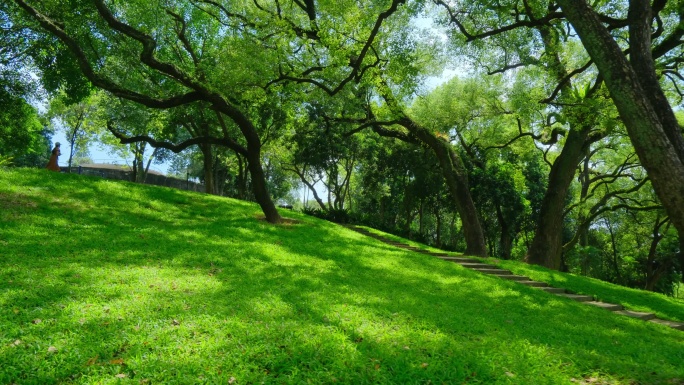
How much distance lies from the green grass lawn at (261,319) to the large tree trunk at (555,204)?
4796 mm

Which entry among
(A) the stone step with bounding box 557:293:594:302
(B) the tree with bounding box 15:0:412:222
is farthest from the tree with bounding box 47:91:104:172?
(A) the stone step with bounding box 557:293:594:302

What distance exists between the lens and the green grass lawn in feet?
12.5

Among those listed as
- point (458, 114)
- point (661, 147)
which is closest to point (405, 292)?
point (661, 147)

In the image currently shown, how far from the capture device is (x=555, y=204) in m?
14.9

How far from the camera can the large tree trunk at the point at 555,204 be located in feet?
48.4

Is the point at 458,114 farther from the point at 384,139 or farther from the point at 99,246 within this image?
the point at 99,246

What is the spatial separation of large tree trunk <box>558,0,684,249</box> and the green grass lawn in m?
2.26

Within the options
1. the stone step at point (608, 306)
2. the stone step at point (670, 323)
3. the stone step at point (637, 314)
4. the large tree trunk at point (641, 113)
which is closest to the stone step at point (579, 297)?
the stone step at point (608, 306)

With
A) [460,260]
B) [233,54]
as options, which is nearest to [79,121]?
[233,54]

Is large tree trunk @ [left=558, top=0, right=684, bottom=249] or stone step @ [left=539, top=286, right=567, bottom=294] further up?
large tree trunk @ [left=558, top=0, right=684, bottom=249]

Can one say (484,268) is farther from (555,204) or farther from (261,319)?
(261,319)

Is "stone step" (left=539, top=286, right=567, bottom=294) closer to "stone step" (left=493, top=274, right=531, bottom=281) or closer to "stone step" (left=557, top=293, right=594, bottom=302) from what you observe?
"stone step" (left=557, top=293, right=594, bottom=302)

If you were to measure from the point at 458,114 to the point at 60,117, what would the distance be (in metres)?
34.6

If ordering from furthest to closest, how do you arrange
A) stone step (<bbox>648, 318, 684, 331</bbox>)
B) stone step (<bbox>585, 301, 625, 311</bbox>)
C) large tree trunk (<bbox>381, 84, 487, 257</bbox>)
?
large tree trunk (<bbox>381, 84, 487, 257</bbox>) < stone step (<bbox>585, 301, 625, 311</bbox>) < stone step (<bbox>648, 318, 684, 331</bbox>)
